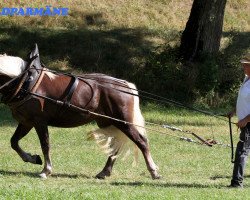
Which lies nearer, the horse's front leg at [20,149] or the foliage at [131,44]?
the horse's front leg at [20,149]

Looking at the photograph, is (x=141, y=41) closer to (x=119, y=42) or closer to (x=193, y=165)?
(x=119, y=42)

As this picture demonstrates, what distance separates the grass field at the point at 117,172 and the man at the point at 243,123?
0.28m

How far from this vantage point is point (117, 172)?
1098 centimetres

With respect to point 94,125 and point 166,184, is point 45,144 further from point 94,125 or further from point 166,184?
point 94,125

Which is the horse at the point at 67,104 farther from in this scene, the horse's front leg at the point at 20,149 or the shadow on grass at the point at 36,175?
the shadow on grass at the point at 36,175

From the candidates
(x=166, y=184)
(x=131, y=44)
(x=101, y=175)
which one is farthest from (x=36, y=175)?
(x=131, y=44)

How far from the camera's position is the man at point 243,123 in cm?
880

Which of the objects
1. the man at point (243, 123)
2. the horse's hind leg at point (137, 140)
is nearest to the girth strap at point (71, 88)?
the horse's hind leg at point (137, 140)

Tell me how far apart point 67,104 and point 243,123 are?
281 cm

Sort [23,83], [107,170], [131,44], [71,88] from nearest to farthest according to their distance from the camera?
[23,83]
[71,88]
[107,170]
[131,44]

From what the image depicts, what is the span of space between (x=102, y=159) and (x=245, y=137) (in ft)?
13.4

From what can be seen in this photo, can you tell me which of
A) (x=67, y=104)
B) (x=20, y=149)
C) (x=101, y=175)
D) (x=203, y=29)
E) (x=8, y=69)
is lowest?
(x=101, y=175)

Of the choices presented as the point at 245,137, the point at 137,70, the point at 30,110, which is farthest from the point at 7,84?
the point at 137,70

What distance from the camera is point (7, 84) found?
9.80m
